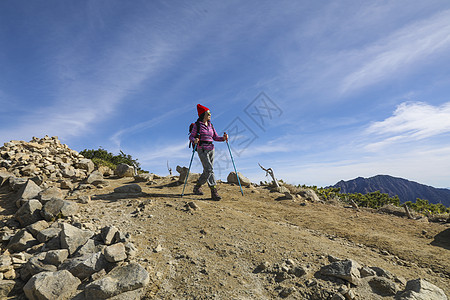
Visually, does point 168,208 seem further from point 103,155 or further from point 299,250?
point 103,155

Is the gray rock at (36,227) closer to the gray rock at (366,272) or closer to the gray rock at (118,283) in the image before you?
the gray rock at (118,283)

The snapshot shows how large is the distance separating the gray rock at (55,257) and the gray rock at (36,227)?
1313 mm

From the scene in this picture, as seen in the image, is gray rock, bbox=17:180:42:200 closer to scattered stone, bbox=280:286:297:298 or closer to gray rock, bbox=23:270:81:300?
gray rock, bbox=23:270:81:300

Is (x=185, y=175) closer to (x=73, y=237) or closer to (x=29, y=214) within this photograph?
(x=29, y=214)

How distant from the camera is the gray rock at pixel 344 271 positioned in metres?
3.69

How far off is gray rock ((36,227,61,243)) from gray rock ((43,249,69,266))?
0.81 m

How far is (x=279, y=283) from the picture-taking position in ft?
A: 12.5

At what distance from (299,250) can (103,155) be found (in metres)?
21.8

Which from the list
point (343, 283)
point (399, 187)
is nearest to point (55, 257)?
point (343, 283)

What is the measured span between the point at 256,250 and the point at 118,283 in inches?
97.1

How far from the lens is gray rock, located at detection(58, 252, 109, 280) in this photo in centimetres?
407

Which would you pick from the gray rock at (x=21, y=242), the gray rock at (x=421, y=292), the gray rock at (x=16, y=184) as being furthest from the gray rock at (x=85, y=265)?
the gray rock at (x=16, y=184)

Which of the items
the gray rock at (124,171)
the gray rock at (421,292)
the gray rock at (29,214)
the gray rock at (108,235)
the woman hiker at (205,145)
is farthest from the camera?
the gray rock at (124,171)

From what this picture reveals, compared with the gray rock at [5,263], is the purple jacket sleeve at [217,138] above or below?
above
